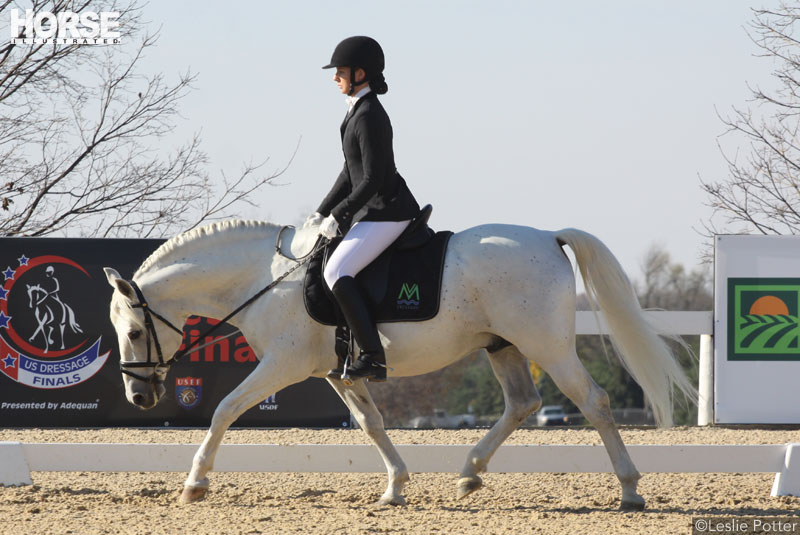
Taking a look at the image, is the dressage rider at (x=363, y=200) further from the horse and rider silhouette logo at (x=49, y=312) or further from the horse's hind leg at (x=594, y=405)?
the horse and rider silhouette logo at (x=49, y=312)

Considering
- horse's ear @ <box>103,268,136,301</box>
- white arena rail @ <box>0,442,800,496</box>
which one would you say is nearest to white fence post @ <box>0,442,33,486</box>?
white arena rail @ <box>0,442,800,496</box>

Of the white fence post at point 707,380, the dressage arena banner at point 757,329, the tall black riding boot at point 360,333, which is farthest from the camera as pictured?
the white fence post at point 707,380

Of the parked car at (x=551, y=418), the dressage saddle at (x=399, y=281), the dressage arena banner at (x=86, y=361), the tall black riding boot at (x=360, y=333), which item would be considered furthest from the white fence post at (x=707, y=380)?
the parked car at (x=551, y=418)

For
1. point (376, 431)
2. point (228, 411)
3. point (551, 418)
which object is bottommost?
point (551, 418)

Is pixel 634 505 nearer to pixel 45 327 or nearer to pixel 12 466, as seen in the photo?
pixel 12 466

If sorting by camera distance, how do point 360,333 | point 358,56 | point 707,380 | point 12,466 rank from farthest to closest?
point 707,380 < point 12,466 < point 358,56 < point 360,333

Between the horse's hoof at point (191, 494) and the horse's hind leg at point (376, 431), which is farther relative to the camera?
the horse's hind leg at point (376, 431)

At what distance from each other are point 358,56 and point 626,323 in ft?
7.30

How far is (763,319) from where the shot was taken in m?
9.48

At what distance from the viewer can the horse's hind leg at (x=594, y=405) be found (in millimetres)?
5625

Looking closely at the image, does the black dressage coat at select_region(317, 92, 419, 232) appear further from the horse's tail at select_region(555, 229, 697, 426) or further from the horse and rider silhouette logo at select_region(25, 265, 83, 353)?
the horse and rider silhouette logo at select_region(25, 265, 83, 353)

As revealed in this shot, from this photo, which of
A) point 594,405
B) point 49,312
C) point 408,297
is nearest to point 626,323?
point 594,405

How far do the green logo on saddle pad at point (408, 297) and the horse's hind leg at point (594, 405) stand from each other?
810mm

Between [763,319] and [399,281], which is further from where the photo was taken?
[763,319]
